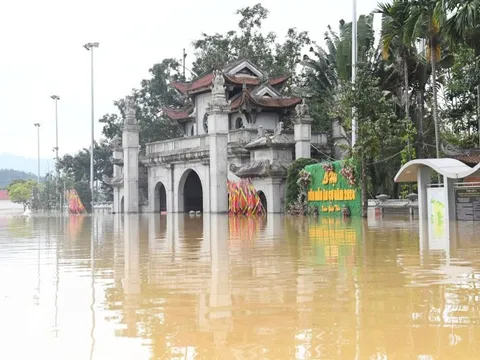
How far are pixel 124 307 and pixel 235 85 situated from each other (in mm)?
47851

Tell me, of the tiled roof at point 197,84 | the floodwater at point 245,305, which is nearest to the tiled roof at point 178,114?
the tiled roof at point 197,84

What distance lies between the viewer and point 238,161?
48875 mm

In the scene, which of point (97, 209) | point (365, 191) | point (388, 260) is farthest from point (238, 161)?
point (388, 260)

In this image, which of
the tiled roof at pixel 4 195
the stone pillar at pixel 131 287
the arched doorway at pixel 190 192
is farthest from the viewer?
the tiled roof at pixel 4 195

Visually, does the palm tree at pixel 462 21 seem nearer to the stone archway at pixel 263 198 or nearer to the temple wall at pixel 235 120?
the stone archway at pixel 263 198

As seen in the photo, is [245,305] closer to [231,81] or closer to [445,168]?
[445,168]

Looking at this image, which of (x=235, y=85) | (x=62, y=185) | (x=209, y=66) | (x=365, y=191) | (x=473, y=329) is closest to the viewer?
(x=473, y=329)

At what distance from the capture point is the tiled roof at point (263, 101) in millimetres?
52094

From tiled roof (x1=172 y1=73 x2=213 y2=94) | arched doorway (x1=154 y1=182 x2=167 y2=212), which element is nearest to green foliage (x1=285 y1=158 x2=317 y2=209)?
tiled roof (x1=172 y1=73 x2=213 y2=94)

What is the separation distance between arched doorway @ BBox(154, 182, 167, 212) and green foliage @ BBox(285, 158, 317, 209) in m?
18.6

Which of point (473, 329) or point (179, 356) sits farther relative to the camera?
point (473, 329)

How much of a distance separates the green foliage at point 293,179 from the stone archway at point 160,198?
1864cm

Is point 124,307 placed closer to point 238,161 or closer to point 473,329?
point 473,329

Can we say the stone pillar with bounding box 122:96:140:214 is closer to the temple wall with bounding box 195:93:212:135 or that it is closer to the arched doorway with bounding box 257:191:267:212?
the temple wall with bounding box 195:93:212:135
